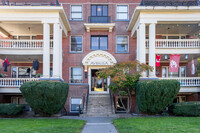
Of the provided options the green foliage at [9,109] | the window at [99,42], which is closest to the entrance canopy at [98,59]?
the window at [99,42]

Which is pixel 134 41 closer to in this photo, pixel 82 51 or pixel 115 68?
pixel 82 51

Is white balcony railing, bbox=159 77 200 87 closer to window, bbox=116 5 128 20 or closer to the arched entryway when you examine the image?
the arched entryway

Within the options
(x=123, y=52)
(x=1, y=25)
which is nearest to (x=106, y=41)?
(x=123, y=52)

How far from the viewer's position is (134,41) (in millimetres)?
23719

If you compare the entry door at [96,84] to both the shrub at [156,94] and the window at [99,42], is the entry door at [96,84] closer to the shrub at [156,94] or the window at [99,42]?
the window at [99,42]

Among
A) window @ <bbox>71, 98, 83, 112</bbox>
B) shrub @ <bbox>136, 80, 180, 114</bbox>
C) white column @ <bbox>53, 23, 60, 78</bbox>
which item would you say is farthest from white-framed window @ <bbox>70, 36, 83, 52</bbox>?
shrub @ <bbox>136, 80, 180, 114</bbox>

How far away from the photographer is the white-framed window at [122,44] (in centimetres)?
2389

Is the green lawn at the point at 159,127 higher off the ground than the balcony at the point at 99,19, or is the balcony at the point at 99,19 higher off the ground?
the balcony at the point at 99,19

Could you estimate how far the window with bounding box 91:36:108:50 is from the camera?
2406 cm

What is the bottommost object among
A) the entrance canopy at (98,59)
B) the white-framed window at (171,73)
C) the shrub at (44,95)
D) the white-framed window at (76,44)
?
the shrub at (44,95)

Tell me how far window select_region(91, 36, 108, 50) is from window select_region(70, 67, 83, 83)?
9.30 ft

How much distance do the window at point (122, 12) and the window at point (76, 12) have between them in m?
3.96

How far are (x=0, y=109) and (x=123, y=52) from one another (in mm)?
12802

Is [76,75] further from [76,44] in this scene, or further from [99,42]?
[99,42]
